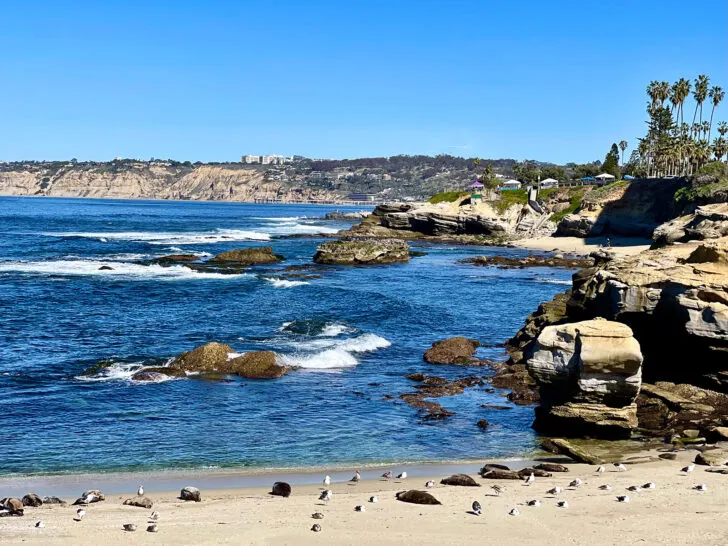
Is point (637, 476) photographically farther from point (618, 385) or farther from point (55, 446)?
point (55, 446)

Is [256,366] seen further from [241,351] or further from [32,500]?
[32,500]

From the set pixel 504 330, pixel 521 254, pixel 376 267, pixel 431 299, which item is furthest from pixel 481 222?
pixel 504 330

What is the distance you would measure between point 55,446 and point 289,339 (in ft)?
48.2

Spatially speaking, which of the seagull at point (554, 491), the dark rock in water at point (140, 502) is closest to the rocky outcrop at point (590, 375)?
the seagull at point (554, 491)

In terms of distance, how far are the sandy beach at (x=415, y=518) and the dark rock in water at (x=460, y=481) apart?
207 millimetres

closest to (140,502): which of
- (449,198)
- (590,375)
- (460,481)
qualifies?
(460,481)

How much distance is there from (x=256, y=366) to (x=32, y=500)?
41.5ft

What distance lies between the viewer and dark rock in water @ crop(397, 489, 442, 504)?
14.6m

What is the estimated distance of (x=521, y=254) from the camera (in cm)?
8319

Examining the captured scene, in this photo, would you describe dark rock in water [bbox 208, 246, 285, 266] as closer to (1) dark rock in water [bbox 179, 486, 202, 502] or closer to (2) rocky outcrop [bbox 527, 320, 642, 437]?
(2) rocky outcrop [bbox 527, 320, 642, 437]

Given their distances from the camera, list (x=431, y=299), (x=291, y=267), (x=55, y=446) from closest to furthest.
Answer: (x=55, y=446) < (x=431, y=299) < (x=291, y=267)

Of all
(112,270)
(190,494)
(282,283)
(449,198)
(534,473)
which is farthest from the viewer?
(449,198)

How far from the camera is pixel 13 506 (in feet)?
45.0

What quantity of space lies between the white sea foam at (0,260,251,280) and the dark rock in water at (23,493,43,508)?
1606 inches
